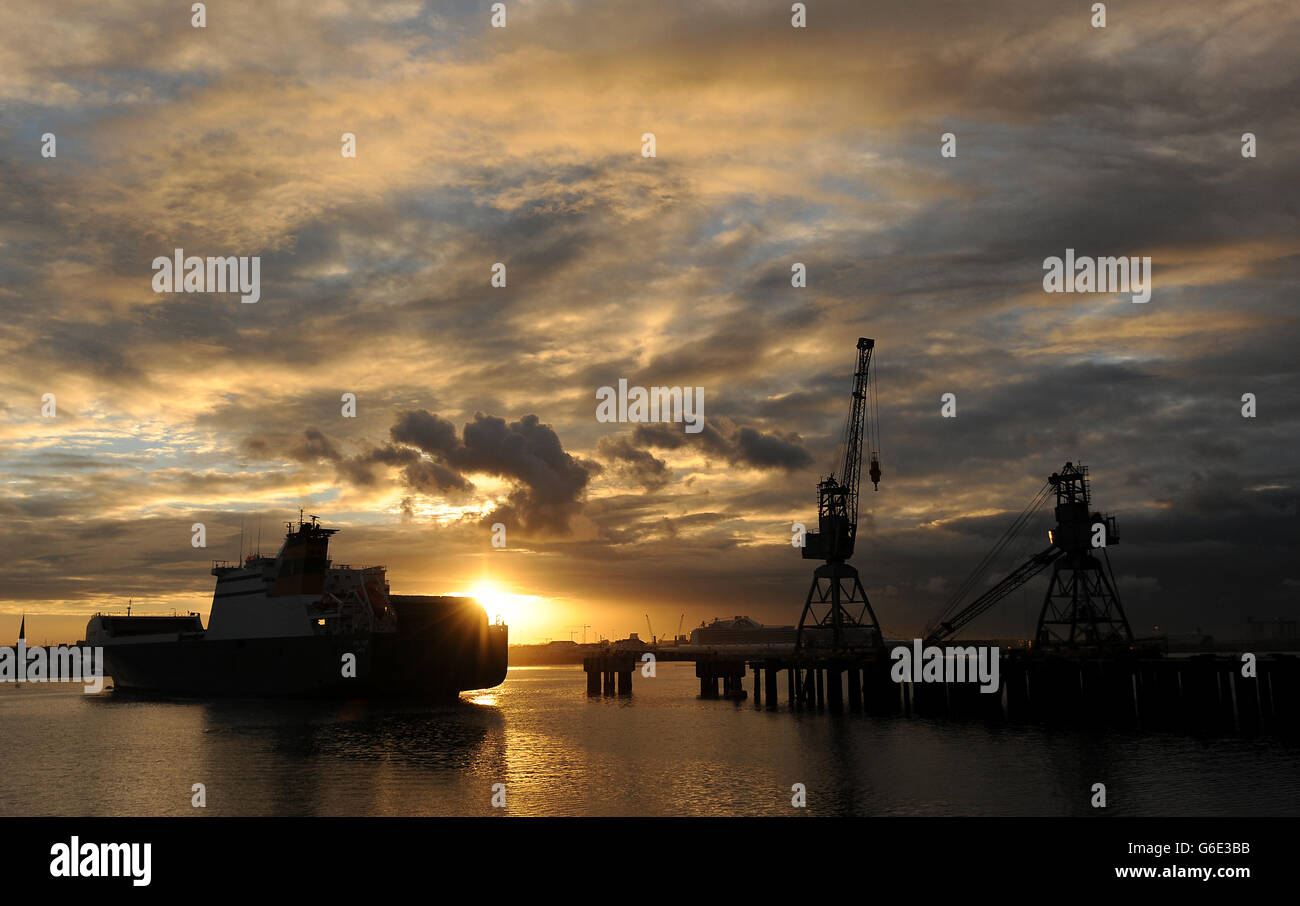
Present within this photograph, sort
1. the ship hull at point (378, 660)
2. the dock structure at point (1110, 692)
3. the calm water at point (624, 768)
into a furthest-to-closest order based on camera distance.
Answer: the ship hull at point (378, 660)
the dock structure at point (1110, 692)
the calm water at point (624, 768)

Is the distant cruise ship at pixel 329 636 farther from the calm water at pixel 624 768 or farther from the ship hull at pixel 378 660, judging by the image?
the calm water at pixel 624 768

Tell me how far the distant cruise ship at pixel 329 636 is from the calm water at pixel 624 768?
7.39 meters

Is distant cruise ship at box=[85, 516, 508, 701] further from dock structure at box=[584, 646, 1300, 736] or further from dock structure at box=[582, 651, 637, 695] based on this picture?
dock structure at box=[584, 646, 1300, 736]

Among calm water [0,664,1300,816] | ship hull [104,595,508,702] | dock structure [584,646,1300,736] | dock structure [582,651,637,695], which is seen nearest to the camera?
calm water [0,664,1300,816]

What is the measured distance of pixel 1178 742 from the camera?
60.5 m

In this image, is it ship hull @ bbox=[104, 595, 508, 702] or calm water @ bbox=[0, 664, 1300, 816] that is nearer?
calm water @ bbox=[0, 664, 1300, 816]

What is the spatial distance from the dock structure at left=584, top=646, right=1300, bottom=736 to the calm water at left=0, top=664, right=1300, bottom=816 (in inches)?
205

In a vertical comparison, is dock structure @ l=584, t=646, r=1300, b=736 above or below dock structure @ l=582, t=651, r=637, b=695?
above

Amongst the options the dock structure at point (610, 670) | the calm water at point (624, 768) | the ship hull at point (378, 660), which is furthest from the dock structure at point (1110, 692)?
the dock structure at point (610, 670)

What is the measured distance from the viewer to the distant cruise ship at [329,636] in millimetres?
89438

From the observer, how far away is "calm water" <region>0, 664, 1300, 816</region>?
40312 millimetres

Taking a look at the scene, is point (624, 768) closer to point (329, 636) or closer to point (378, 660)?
point (378, 660)

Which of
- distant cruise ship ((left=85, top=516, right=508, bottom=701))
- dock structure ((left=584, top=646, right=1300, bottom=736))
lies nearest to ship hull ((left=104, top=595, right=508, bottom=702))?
distant cruise ship ((left=85, top=516, right=508, bottom=701))
